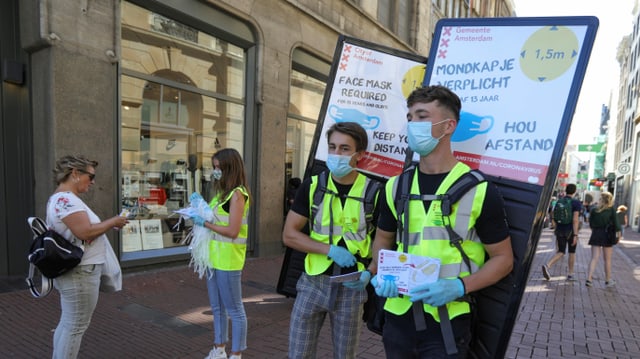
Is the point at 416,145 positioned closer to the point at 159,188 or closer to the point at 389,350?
the point at 389,350

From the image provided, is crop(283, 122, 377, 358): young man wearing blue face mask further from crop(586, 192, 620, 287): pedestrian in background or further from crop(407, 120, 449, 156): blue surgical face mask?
crop(586, 192, 620, 287): pedestrian in background

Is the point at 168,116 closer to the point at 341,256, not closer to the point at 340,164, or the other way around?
the point at 340,164

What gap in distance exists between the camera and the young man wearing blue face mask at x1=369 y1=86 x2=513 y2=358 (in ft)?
5.33

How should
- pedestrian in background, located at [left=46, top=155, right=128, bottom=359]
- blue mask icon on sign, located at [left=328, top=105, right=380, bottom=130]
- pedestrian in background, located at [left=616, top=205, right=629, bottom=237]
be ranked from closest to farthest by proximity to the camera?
pedestrian in background, located at [left=46, top=155, right=128, bottom=359] → blue mask icon on sign, located at [left=328, top=105, right=380, bottom=130] → pedestrian in background, located at [left=616, top=205, right=629, bottom=237]

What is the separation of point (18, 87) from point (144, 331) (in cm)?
388

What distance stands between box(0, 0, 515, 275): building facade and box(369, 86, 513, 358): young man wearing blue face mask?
5009 millimetres

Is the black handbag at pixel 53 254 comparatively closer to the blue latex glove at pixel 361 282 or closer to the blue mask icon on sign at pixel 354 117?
the blue latex glove at pixel 361 282

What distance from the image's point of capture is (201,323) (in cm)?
437

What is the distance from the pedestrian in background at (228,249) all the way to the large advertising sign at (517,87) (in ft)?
6.19

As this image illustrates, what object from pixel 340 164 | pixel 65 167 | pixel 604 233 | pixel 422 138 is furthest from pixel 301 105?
pixel 422 138

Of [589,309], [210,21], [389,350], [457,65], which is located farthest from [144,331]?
[589,309]

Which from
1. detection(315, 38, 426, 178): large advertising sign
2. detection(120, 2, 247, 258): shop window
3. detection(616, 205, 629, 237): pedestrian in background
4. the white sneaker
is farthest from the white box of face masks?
detection(616, 205, 629, 237): pedestrian in background

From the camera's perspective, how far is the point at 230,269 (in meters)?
3.26

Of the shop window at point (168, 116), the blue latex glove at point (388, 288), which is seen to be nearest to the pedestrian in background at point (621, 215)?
the blue latex glove at point (388, 288)
